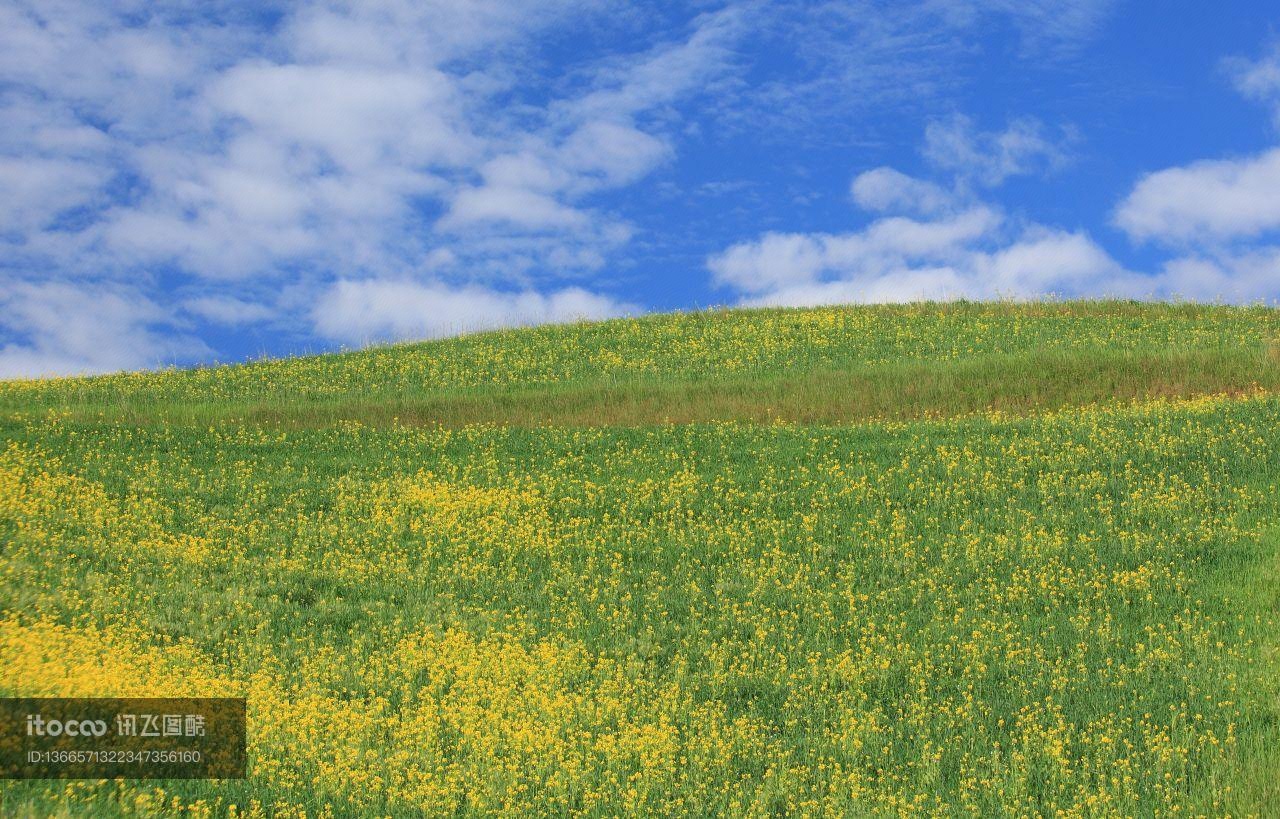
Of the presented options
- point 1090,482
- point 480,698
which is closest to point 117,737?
point 480,698

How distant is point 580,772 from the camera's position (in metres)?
11.5

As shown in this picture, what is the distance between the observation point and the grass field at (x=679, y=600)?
11508 mm

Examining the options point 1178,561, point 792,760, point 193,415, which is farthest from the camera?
point 193,415

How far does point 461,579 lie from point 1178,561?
11.8 meters

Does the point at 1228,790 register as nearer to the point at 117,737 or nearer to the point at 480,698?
the point at 480,698

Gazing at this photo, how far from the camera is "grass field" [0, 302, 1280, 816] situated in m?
11.5

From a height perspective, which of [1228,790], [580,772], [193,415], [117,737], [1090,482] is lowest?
[1228,790]

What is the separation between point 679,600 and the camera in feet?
54.9

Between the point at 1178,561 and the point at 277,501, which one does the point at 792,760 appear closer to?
the point at 1178,561

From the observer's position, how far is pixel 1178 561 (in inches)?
693

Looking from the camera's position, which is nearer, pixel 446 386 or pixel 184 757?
pixel 184 757

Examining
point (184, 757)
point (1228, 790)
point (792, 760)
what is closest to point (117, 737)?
point (184, 757)

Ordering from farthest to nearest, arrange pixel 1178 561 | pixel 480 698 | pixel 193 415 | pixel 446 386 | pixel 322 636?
pixel 446 386 < pixel 193 415 < pixel 1178 561 < pixel 322 636 < pixel 480 698

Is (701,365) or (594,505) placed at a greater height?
(701,365)
